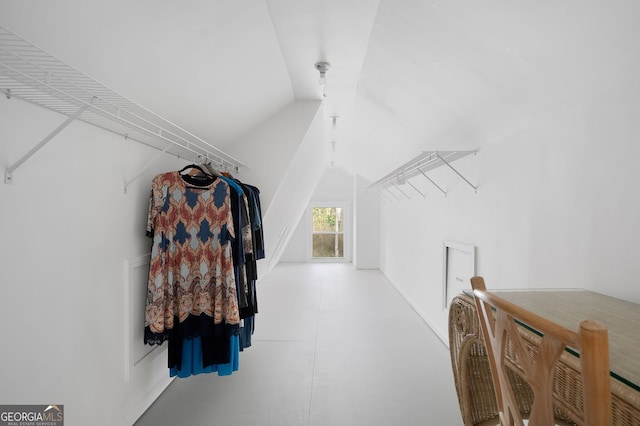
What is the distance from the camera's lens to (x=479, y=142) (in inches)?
98.4

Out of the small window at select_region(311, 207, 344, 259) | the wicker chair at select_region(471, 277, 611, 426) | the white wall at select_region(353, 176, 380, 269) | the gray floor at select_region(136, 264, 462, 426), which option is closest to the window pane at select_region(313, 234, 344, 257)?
the small window at select_region(311, 207, 344, 259)

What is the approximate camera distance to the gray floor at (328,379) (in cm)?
219

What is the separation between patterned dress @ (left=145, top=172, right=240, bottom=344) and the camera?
82.2 inches

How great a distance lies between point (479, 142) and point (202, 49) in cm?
199

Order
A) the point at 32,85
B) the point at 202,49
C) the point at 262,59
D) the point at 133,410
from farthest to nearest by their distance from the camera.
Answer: the point at 262,59 < the point at 133,410 < the point at 202,49 < the point at 32,85

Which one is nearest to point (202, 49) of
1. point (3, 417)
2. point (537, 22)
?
point (537, 22)

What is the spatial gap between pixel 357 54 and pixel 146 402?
2823 millimetres

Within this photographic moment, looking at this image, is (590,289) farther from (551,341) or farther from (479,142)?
(479,142)

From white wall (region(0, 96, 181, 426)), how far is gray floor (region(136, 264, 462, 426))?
1.76ft

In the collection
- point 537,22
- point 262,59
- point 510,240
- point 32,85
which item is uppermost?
point 262,59

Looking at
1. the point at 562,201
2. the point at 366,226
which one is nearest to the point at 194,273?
the point at 562,201

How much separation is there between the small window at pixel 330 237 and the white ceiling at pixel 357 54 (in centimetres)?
587

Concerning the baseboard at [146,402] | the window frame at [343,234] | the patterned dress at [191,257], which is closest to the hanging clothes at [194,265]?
the patterned dress at [191,257]

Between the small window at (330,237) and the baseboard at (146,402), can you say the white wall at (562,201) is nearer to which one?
the baseboard at (146,402)
